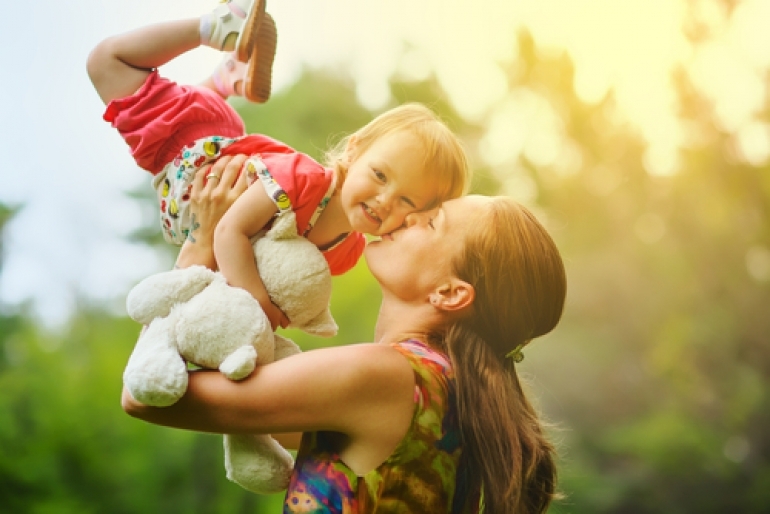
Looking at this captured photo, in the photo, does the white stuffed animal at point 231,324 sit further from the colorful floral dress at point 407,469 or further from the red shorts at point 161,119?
the red shorts at point 161,119

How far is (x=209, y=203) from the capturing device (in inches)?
51.6

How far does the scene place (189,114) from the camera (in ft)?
4.56

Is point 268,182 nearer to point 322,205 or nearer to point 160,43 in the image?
point 322,205

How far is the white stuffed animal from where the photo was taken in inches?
42.4

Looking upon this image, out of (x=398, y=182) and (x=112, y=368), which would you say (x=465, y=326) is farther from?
(x=112, y=368)

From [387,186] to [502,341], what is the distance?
32cm

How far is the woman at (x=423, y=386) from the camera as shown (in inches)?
43.5

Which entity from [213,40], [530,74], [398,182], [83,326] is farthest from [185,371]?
[530,74]

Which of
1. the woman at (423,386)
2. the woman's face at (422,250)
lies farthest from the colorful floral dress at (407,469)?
the woman's face at (422,250)

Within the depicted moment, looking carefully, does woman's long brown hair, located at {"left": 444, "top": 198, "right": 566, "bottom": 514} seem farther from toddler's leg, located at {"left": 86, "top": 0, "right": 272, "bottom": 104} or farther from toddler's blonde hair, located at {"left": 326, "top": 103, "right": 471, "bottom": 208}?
toddler's leg, located at {"left": 86, "top": 0, "right": 272, "bottom": 104}

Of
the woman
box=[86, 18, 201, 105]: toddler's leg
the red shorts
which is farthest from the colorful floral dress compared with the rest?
box=[86, 18, 201, 105]: toddler's leg

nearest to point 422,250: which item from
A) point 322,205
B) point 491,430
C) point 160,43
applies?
point 322,205

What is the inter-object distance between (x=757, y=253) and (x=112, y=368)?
7132mm

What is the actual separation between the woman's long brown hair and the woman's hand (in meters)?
0.38
